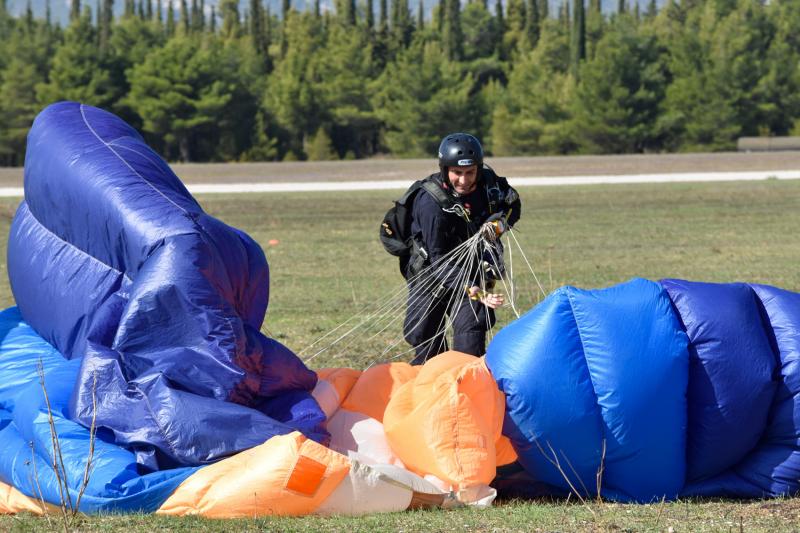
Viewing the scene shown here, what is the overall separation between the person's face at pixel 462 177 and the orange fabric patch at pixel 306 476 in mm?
1989

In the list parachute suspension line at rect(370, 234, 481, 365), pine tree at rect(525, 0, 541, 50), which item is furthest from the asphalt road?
pine tree at rect(525, 0, 541, 50)

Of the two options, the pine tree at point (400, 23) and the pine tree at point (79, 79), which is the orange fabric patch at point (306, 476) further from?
the pine tree at point (400, 23)

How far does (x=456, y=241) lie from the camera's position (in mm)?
5914

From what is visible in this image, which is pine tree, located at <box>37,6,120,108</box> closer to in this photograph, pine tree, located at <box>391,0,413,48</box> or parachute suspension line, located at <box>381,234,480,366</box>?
pine tree, located at <box>391,0,413,48</box>

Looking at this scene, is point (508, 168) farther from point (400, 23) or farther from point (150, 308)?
point (400, 23)

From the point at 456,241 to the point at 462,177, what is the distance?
350 millimetres

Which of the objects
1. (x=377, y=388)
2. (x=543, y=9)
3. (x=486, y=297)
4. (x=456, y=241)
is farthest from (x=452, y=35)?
(x=377, y=388)

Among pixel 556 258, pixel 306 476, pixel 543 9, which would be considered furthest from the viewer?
pixel 543 9

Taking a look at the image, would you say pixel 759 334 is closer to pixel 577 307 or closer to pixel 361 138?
pixel 577 307

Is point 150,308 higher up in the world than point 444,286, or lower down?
higher up

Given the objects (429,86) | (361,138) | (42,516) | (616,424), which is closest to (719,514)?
(616,424)

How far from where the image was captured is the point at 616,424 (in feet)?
15.3

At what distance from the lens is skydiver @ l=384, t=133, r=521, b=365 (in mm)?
5738

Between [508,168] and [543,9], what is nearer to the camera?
[508,168]
